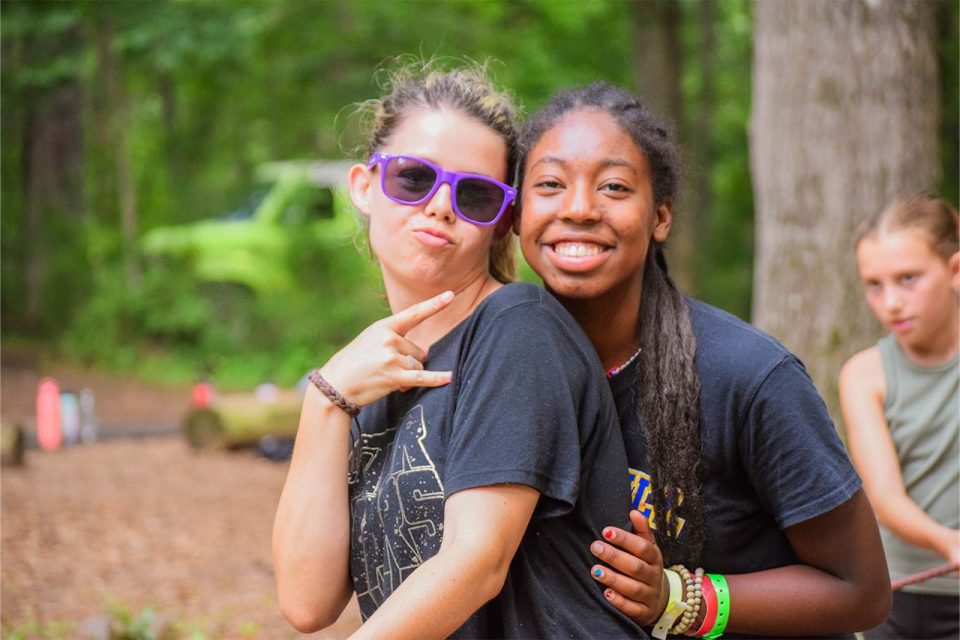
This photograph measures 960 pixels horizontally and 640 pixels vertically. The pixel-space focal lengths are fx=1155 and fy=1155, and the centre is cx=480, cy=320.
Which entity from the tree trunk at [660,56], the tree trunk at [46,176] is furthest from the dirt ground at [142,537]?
the tree trunk at [660,56]

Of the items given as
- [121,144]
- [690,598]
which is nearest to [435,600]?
[690,598]

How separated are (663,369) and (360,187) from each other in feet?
2.61

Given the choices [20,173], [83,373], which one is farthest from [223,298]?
[20,173]

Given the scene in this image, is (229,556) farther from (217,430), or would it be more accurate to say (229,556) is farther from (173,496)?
(217,430)

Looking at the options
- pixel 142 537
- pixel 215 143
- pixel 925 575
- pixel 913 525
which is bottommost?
pixel 142 537

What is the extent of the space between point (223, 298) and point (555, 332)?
13.3m

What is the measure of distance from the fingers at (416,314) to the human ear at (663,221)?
0.55m

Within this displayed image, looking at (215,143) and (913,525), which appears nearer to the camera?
(913,525)

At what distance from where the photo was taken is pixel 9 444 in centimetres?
862

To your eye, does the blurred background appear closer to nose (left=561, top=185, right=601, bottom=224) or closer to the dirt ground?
the dirt ground

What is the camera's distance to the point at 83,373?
14664 millimetres

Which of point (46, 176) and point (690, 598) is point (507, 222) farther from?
point (46, 176)

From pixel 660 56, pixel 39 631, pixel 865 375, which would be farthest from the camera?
pixel 660 56

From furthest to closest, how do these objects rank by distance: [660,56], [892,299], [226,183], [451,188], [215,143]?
[215,143] < [226,183] < [660,56] < [892,299] < [451,188]
